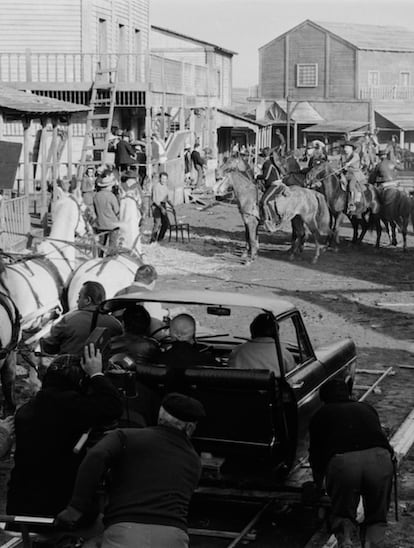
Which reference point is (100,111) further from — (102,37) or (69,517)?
(69,517)

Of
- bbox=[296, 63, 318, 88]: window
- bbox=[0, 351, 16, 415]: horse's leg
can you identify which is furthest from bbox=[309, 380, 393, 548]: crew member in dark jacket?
bbox=[296, 63, 318, 88]: window

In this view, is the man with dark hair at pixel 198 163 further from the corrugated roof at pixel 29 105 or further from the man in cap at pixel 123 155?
the corrugated roof at pixel 29 105

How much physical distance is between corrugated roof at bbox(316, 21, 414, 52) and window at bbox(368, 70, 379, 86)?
1810 mm

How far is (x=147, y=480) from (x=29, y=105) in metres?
21.1

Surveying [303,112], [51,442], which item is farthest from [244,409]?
[303,112]

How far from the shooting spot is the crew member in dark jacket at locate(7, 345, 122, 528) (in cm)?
590

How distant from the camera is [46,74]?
36.8 m

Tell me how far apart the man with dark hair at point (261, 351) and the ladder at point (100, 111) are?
23.1 m

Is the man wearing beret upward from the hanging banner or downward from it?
downward

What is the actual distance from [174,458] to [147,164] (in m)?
28.1

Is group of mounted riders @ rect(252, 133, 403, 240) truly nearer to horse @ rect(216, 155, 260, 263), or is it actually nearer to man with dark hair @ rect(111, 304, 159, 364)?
horse @ rect(216, 155, 260, 263)

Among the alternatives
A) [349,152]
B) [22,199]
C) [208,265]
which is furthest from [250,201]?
[349,152]

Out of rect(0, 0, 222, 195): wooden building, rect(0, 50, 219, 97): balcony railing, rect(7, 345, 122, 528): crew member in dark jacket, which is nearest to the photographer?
rect(7, 345, 122, 528): crew member in dark jacket

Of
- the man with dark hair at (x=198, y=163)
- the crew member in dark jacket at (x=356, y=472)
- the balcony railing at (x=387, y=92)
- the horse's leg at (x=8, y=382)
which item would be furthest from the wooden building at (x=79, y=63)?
the balcony railing at (x=387, y=92)
